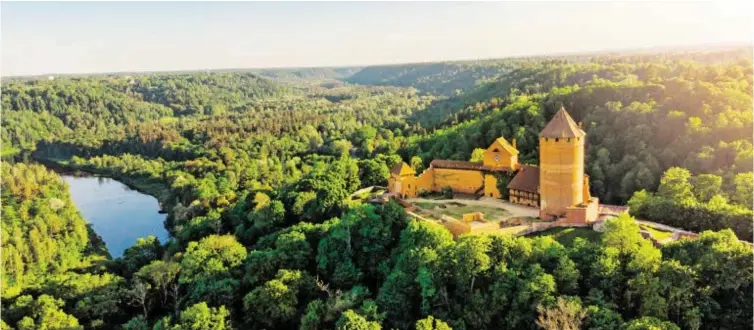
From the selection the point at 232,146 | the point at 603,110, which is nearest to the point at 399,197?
the point at 603,110

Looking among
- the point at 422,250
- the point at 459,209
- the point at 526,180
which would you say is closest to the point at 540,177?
the point at 526,180

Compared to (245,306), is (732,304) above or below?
above

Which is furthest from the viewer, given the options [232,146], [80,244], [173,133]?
[173,133]

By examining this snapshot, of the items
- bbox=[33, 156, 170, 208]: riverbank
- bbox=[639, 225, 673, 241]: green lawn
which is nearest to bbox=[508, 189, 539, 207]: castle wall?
bbox=[639, 225, 673, 241]: green lawn

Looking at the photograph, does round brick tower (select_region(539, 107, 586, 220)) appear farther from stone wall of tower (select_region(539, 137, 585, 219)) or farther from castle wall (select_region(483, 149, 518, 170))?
castle wall (select_region(483, 149, 518, 170))

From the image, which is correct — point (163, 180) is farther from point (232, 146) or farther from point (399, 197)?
point (399, 197)

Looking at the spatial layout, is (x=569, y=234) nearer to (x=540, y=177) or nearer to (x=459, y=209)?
(x=540, y=177)

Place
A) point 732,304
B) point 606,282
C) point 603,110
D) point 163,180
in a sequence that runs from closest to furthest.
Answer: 1. point 732,304
2. point 606,282
3. point 603,110
4. point 163,180

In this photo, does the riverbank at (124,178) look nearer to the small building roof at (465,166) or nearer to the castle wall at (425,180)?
the castle wall at (425,180)
